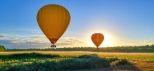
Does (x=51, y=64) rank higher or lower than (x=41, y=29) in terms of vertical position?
lower

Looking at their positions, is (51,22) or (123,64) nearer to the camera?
(123,64)

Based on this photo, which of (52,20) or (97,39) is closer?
(52,20)

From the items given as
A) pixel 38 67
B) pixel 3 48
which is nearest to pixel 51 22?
pixel 38 67

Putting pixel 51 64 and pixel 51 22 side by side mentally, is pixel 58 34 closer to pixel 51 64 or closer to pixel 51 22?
pixel 51 22

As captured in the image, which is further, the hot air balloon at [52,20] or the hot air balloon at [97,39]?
the hot air balloon at [97,39]

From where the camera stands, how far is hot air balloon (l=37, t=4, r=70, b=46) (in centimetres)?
4809

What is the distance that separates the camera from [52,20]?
4828cm

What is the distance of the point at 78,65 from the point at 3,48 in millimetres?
107405

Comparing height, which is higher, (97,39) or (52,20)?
(52,20)

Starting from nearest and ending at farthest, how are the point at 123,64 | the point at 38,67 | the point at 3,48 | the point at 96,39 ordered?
the point at 38,67 → the point at 123,64 → the point at 96,39 → the point at 3,48

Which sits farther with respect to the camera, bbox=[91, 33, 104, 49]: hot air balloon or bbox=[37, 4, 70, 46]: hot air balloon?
bbox=[91, 33, 104, 49]: hot air balloon

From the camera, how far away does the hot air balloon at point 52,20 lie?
48.1 meters

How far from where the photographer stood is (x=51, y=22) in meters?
48.2

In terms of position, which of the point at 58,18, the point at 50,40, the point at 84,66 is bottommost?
the point at 84,66
